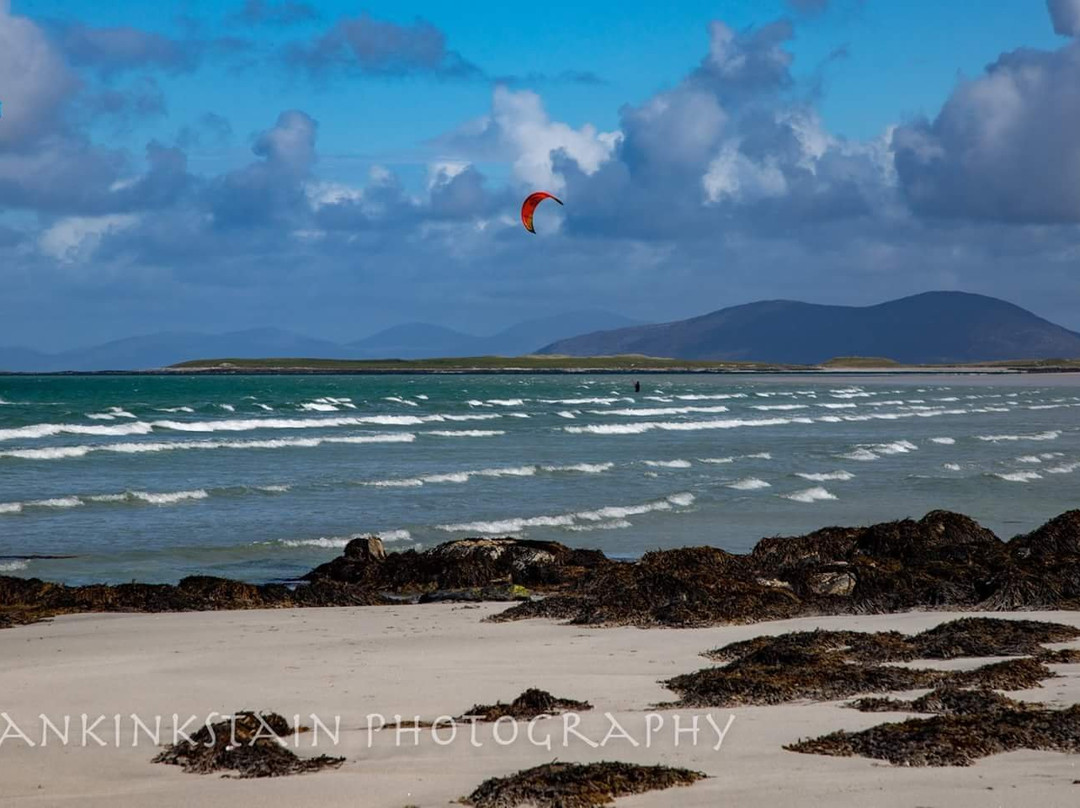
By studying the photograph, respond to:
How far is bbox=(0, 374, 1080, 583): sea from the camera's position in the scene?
1994cm

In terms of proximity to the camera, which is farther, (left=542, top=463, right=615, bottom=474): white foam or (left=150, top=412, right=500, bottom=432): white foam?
(left=150, top=412, right=500, bottom=432): white foam

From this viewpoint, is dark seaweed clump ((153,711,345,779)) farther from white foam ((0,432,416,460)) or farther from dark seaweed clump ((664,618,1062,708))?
white foam ((0,432,416,460))

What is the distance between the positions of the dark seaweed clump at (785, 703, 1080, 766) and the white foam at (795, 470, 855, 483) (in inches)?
896

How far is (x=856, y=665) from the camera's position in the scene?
29.8 feet

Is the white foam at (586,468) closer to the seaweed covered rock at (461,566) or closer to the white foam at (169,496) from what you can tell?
the white foam at (169,496)

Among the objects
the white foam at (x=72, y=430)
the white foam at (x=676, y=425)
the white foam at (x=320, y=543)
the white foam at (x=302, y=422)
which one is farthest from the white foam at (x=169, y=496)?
the white foam at (x=302, y=422)

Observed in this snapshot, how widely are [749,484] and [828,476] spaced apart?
3.02 metres

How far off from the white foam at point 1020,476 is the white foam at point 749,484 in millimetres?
5810

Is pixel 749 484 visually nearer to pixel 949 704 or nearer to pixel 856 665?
pixel 856 665

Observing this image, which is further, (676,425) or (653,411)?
(653,411)

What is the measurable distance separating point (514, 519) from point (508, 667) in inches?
513

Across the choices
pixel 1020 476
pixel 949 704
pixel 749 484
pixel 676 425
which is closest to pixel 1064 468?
pixel 1020 476

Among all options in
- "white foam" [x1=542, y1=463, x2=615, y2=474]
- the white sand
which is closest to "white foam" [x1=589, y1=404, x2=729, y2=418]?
"white foam" [x1=542, y1=463, x2=615, y2=474]

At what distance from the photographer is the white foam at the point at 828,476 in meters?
29.9
